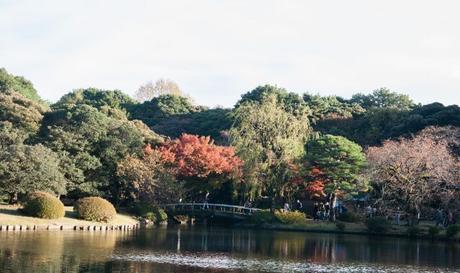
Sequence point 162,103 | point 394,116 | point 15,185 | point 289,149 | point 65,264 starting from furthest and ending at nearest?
point 162,103 → point 394,116 → point 289,149 → point 15,185 → point 65,264

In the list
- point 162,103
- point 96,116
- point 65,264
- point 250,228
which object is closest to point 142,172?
point 96,116

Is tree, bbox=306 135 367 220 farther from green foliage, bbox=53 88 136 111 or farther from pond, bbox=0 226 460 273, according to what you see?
green foliage, bbox=53 88 136 111

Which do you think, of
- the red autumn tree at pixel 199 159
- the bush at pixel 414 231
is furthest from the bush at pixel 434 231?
the red autumn tree at pixel 199 159

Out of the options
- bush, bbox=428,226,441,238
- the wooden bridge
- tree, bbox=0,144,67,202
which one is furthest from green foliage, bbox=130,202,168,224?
bush, bbox=428,226,441,238

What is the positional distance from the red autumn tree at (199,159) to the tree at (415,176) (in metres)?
10.6

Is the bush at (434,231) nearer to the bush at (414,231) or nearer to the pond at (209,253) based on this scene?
the bush at (414,231)

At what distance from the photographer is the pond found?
22.5 metres

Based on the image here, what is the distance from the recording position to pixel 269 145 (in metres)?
48.6

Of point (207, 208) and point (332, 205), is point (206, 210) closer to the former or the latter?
point (207, 208)

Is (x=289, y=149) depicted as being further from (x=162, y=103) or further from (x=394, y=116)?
(x=162, y=103)

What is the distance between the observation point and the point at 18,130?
4834 cm

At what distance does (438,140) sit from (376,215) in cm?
783

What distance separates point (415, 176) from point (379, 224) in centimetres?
414

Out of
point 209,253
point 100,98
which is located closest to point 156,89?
point 100,98
